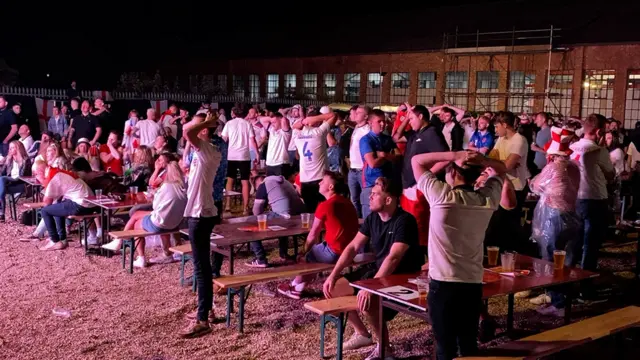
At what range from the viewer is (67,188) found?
8.49m

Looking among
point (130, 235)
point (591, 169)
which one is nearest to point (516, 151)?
point (591, 169)

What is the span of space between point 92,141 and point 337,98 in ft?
60.9

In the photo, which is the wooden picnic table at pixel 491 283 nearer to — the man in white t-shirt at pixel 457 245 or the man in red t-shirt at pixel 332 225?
the man in white t-shirt at pixel 457 245

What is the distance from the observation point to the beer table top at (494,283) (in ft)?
14.0

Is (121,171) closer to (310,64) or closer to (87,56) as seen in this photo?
(310,64)

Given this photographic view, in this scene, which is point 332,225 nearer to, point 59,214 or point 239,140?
point 59,214

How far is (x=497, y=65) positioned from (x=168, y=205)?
19.3 meters

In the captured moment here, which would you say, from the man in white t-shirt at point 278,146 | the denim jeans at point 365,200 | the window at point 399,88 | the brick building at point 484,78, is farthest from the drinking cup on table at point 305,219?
the window at point 399,88

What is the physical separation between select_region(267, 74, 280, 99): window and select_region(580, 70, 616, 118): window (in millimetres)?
14484

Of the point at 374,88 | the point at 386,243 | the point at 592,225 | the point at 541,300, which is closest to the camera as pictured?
the point at 386,243

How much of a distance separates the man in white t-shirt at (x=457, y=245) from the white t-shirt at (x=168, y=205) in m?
3.98

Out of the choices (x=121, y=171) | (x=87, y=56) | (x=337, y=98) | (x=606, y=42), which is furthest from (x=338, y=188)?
(x=87, y=56)

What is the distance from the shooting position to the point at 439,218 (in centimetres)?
374

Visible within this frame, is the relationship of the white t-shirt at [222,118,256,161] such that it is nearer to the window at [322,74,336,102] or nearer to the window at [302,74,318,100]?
the window at [322,74,336,102]
